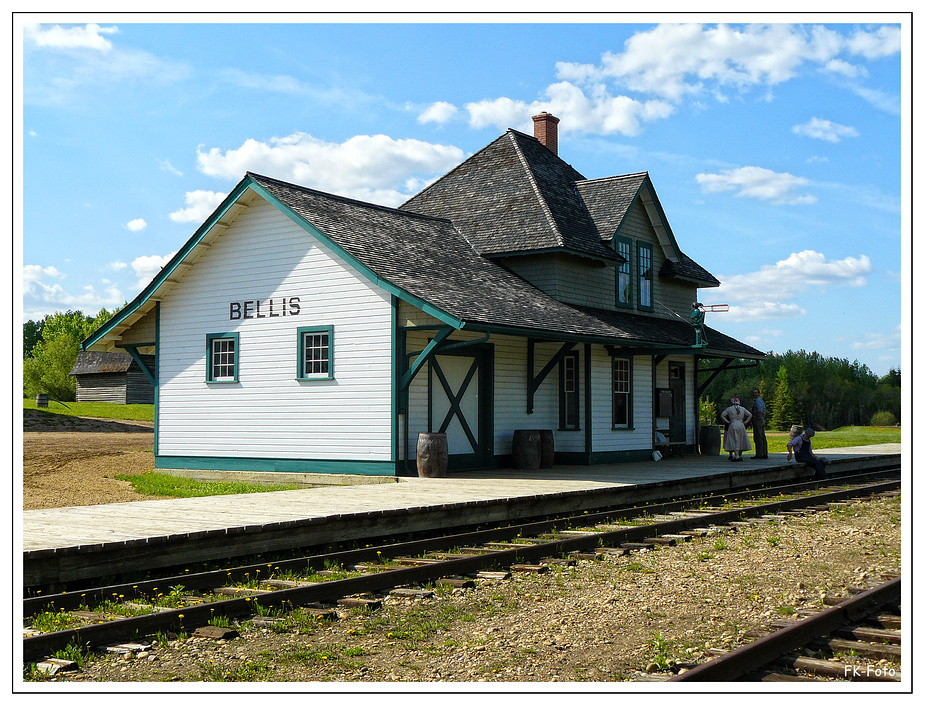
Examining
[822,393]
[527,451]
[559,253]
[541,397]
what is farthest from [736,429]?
[822,393]

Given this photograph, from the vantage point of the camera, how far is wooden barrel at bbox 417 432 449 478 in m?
17.2

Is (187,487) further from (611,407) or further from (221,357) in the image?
(611,407)

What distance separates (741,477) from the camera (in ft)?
62.4

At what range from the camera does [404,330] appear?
17.4 metres

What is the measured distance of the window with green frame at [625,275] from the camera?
24.0 m

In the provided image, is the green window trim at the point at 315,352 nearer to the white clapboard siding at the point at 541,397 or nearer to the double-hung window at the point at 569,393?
the white clapboard siding at the point at 541,397

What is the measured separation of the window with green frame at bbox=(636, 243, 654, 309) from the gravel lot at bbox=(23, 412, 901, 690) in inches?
545

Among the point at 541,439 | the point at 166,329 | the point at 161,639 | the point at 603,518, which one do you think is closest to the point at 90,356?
the point at 166,329

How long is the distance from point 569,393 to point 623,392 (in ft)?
6.00

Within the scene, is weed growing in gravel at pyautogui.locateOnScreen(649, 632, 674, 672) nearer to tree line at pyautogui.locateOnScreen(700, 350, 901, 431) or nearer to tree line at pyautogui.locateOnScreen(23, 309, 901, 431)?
tree line at pyautogui.locateOnScreen(23, 309, 901, 431)

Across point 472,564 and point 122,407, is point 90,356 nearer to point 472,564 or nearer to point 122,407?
point 122,407

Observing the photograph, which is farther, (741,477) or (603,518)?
(741,477)

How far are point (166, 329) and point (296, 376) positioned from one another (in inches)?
165
